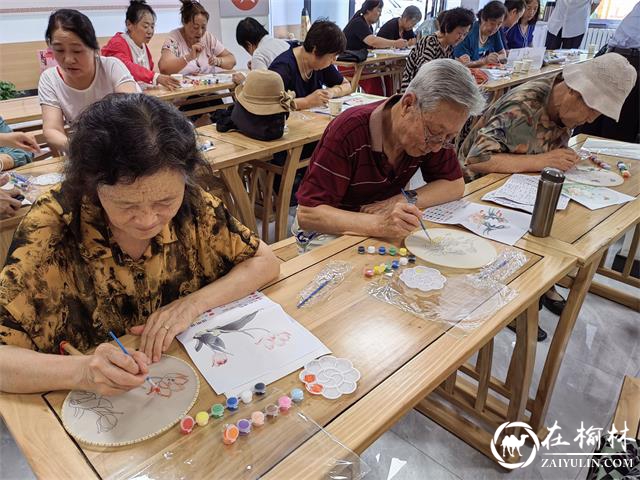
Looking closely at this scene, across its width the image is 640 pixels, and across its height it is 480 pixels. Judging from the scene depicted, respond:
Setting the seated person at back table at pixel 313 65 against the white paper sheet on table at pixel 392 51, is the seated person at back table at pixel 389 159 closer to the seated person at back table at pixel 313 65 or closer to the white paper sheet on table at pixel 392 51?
the seated person at back table at pixel 313 65

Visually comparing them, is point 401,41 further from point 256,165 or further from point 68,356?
point 68,356

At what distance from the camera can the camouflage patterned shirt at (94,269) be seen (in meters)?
0.87

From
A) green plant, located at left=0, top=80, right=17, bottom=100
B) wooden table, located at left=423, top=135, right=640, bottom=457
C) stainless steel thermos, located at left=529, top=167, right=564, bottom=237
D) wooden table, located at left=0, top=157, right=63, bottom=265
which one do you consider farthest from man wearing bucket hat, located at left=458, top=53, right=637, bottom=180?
green plant, located at left=0, top=80, right=17, bottom=100

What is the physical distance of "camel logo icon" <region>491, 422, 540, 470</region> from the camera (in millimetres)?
1540

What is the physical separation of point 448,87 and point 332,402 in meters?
0.93

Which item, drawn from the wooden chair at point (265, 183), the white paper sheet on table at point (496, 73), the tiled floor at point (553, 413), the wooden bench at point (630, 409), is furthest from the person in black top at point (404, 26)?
the wooden bench at point (630, 409)

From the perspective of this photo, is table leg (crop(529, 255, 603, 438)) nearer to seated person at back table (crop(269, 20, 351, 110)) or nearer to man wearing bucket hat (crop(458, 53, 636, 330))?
man wearing bucket hat (crop(458, 53, 636, 330))

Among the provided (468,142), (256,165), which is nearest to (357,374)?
(468,142)

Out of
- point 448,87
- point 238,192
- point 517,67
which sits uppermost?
point 448,87

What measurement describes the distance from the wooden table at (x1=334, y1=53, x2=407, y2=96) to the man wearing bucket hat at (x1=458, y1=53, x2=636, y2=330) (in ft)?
9.04

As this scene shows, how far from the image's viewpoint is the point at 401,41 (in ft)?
19.8

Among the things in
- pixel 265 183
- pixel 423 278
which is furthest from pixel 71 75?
pixel 423 278

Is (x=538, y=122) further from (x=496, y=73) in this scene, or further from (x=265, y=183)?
(x=496, y=73)

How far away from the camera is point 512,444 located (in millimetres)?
1603
